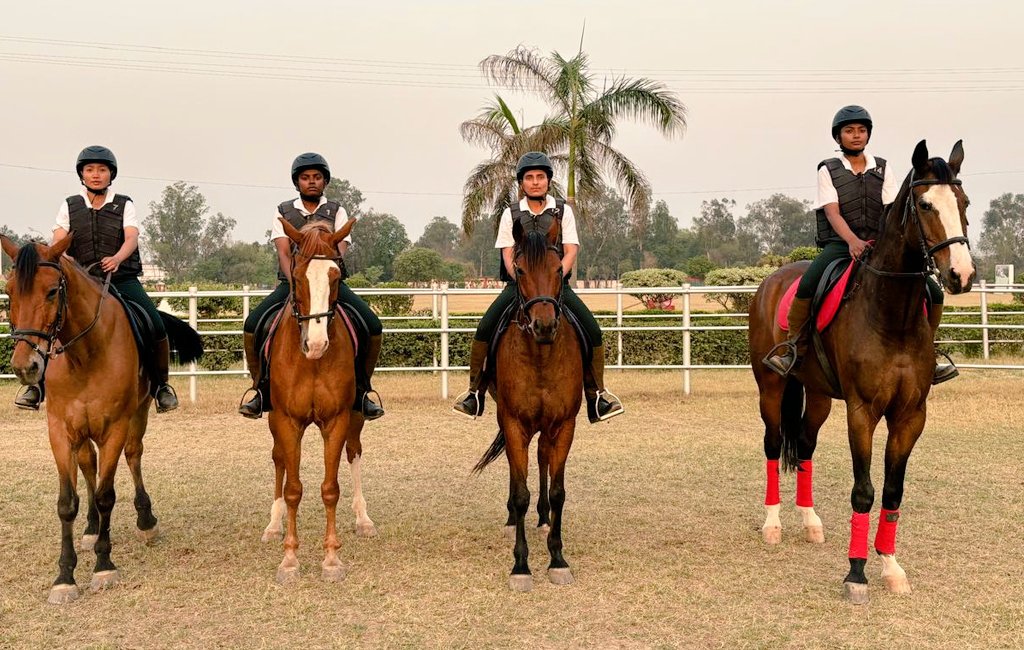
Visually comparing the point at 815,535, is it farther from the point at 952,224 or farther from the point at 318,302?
the point at 318,302

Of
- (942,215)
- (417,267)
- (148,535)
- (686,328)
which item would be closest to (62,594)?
(148,535)

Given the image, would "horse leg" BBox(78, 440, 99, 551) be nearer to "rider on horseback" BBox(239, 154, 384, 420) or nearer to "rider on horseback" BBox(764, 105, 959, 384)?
"rider on horseback" BBox(239, 154, 384, 420)

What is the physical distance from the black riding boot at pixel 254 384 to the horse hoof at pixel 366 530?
4.03ft

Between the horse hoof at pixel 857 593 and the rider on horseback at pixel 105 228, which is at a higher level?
the rider on horseback at pixel 105 228

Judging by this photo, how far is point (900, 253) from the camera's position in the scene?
4879 millimetres

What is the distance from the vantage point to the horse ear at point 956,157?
15.7 ft

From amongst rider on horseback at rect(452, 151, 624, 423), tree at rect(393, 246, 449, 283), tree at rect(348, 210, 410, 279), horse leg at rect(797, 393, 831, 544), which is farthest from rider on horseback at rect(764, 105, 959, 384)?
tree at rect(348, 210, 410, 279)

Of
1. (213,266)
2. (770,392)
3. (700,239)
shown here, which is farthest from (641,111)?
(700,239)

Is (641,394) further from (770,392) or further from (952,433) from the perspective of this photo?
(770,392)

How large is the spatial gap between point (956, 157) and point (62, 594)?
19.5ft

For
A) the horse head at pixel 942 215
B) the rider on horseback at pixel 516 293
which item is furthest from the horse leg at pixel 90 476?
the horse head at pixel 942 215

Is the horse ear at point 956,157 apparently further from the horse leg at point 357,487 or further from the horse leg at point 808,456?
the horse leg at point 357,487

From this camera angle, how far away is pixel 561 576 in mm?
5137

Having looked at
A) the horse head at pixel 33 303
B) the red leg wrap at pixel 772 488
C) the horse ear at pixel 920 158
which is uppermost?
the horse ear at pixel 920 158
